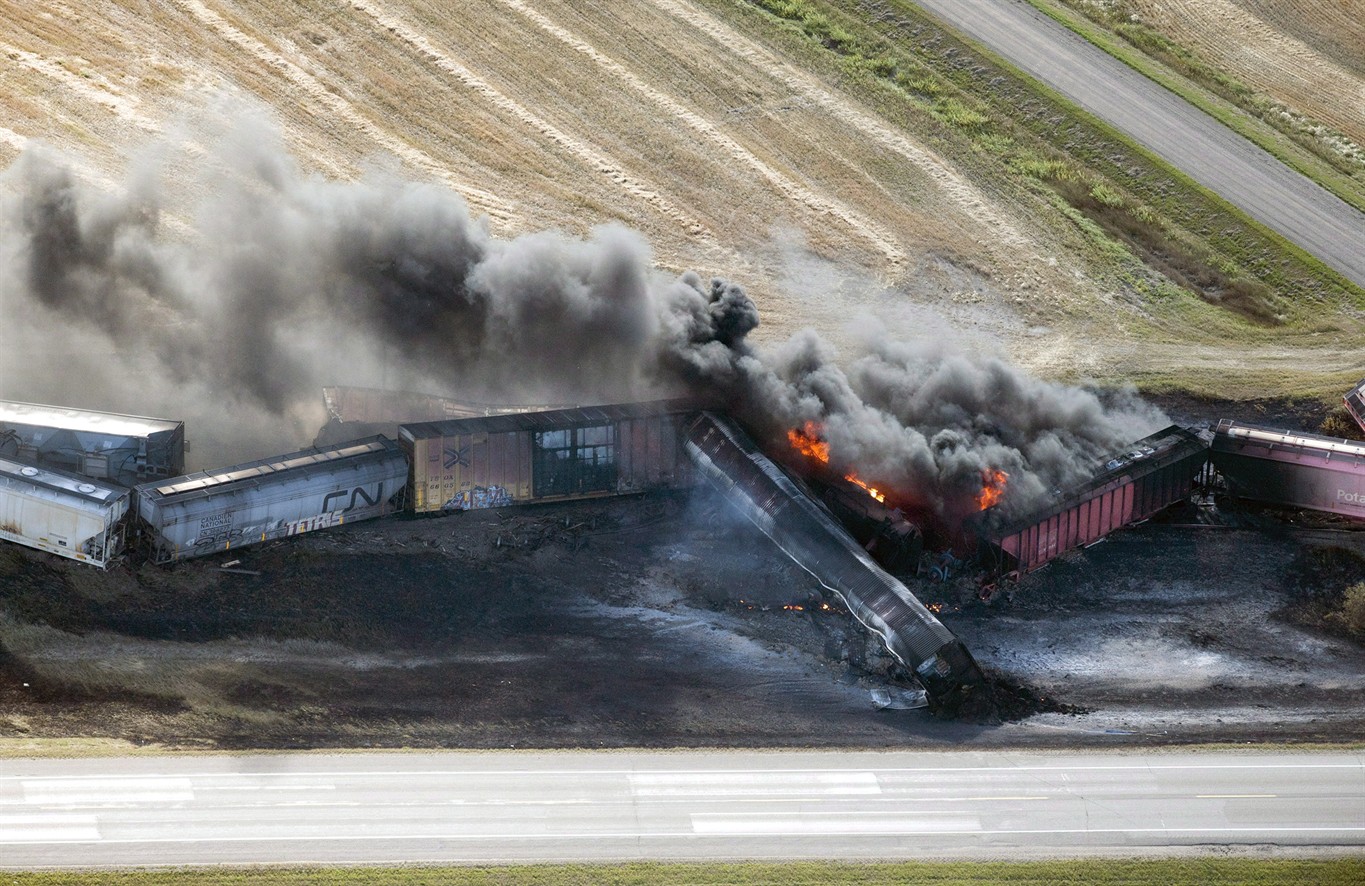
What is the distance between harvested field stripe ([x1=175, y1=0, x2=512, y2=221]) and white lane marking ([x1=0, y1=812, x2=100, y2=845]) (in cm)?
3169

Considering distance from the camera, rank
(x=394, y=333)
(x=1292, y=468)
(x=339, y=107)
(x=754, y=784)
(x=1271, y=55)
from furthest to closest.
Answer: (x=1271, y=55), (x=339, y=107), (x=394, y=333), (x=1292, y=468), (x=754, y=784)

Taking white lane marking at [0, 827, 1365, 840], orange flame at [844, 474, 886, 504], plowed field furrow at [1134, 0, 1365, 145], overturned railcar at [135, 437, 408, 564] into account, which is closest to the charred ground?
overturned railcar at [135, 437, 408, 564]

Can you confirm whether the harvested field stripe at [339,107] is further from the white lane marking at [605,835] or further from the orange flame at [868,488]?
the white lane marking at [605,835]

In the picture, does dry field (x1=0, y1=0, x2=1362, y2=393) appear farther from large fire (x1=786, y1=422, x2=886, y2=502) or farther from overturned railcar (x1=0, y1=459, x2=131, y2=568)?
overturned railcar (x1=0, y1=459, x2=131, y2=568)

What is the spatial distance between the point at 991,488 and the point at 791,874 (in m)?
14.8

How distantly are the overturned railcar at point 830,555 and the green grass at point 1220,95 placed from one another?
33453mm

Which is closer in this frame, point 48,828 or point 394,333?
point 48,828

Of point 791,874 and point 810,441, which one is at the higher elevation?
point 810,441

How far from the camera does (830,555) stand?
141ft

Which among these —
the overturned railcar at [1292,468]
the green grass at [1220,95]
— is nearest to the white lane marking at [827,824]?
the overturned railcar at [1292,468]

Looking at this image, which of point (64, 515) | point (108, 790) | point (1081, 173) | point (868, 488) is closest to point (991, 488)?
point (868, 488)

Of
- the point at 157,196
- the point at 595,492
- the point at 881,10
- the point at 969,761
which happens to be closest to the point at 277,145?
the point at 157,196

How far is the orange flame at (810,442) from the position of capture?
4600 cm

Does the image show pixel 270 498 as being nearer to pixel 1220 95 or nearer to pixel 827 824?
pixel 827 824
